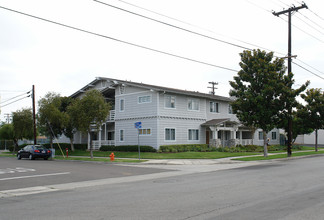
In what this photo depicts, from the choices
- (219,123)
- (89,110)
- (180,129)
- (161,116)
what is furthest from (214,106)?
(89,110)

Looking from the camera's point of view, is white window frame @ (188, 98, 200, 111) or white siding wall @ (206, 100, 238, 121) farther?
white siding wall @ (206, 100, 238, 121)

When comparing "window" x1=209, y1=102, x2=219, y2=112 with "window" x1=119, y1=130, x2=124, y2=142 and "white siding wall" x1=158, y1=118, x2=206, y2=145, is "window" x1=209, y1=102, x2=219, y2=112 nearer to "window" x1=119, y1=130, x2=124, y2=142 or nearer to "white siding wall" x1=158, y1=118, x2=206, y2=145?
"white siding wall" x1=158, y1=118, x2=206, y2=145

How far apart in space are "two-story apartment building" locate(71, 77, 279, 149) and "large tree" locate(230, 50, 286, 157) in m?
8.61

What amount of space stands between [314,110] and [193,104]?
43.6ft

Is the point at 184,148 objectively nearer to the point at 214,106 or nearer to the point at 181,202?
the point at 214,106

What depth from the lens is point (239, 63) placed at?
26.6 m

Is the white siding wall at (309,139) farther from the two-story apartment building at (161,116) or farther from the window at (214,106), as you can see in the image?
the window at (214,106)

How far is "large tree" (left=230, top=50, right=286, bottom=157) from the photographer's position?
25.2 meters

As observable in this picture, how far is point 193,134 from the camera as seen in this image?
36.2 meters

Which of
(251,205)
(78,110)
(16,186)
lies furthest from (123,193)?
(78,110)

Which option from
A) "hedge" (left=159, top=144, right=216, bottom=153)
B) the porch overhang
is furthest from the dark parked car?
the porch overhang

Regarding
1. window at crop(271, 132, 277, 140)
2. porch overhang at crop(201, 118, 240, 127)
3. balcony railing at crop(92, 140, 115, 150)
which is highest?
porch overhang at crop(201, 118, 240, 127)

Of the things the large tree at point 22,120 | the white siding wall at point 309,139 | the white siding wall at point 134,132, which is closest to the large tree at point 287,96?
the white siding wall at point 134,132

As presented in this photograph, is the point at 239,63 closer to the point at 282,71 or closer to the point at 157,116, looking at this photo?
the point at 282,71
